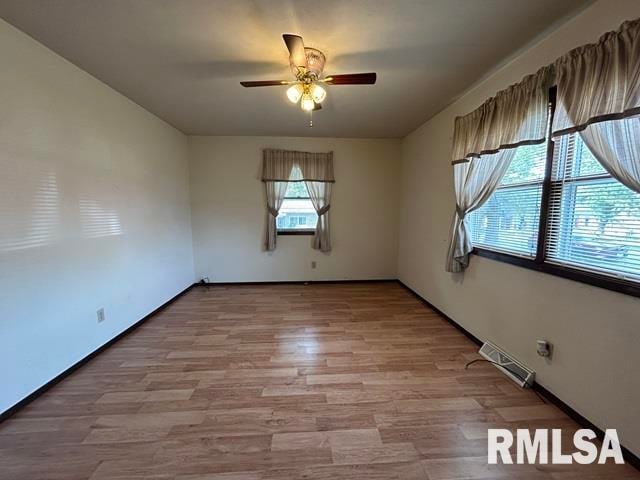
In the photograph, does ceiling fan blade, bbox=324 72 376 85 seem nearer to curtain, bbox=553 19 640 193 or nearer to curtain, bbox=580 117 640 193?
curtain, bbox=553 19 640 193

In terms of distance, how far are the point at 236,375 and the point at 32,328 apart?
1434 mm

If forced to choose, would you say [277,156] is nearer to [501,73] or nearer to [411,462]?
[501,73]

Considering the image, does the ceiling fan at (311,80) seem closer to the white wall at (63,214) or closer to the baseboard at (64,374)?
the white wall at (63,214)

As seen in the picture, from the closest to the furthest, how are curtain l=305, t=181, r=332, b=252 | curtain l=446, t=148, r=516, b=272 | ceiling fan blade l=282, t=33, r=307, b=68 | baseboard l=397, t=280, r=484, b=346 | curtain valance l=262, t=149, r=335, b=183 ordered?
ceiling fan blade l=282, t=33, r=307, b=68, curtain l=446, t=148, r=516, b=272, baseboard l=397, t=280, r=484, b=346, curtain valance l=262, t=149, r=335, b=183, curtain l=305, t=181, r=332, b=252

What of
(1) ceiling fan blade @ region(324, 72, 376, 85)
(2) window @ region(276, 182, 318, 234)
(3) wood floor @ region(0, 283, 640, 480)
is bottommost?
(3) wood floor @ region(0, 283, 640, 480)

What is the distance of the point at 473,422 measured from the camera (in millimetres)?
1656

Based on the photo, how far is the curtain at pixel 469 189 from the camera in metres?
2.18

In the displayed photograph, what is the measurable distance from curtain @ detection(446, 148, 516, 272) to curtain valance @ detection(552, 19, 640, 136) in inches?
19.0

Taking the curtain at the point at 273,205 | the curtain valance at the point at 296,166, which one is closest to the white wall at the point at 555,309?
the curtain valance at the point at 296,166

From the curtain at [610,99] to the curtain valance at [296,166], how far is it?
3097mm

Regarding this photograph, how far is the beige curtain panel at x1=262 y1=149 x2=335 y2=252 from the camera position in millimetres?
4270

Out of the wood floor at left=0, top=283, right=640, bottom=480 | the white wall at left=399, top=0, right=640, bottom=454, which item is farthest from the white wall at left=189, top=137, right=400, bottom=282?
the wood floor at left=0, top=283, right=640, bottom=480

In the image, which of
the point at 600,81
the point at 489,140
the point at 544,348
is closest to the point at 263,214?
the point at 489,140

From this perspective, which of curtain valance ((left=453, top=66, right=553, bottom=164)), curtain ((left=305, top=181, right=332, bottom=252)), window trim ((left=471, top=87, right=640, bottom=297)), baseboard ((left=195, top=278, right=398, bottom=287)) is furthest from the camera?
baseboard ((left=195, top=278, right=398, bottom=287))
